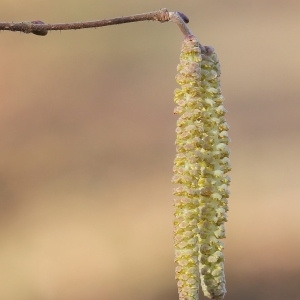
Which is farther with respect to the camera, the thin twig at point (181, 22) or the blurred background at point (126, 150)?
the blurred background at point (126, 150)

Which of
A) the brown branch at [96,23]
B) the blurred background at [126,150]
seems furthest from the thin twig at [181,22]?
the blurred background at [126,150]

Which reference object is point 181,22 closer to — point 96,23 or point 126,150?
point 96,23

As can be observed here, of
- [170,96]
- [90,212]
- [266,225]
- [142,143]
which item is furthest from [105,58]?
[266,225]

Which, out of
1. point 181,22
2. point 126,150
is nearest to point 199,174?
point 181,22

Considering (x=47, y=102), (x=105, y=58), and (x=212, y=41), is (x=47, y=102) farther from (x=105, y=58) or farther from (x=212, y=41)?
(x=212, y=41)

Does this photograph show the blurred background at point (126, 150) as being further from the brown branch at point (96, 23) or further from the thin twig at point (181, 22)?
the thin twig at point (181, 22)

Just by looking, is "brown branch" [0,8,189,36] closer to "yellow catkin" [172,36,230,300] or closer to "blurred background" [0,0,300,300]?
"yellow catkin" [172,36,230,300]
